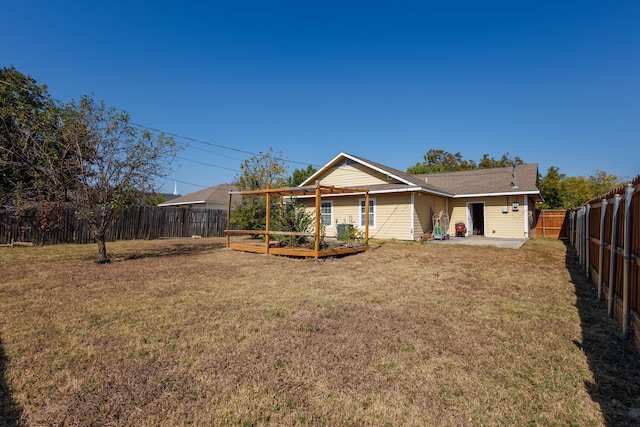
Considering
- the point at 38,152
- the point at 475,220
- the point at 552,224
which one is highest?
the point at 38,152

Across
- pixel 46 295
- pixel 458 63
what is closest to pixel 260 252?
pixel 46 295

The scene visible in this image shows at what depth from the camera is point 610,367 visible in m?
3.02

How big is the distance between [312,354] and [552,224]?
21.3 metres

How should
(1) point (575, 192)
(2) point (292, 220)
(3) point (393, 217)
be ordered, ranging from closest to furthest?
(2) point (292, 220) < (3) point (393, 217) < (1) point (575, 192)

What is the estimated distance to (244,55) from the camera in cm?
1559

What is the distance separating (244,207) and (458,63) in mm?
13584

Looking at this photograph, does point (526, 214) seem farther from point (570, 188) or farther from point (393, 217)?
point (570, 188)

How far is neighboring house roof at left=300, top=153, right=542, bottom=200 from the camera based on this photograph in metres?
15.6

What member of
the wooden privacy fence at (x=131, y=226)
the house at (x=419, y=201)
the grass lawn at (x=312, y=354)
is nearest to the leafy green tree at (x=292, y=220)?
the house at (x=419, y=201)

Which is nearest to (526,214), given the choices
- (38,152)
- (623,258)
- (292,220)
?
(292,220)

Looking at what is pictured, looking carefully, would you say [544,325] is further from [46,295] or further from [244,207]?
[244,207]

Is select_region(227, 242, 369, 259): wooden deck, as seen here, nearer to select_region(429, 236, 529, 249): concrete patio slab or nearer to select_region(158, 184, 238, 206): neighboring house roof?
select_region(429, 236, 529, 249): concrete patio slab

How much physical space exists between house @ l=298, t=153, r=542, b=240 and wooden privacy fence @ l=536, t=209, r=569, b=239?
2.11ft

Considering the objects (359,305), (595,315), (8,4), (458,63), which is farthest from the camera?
(458,63)
